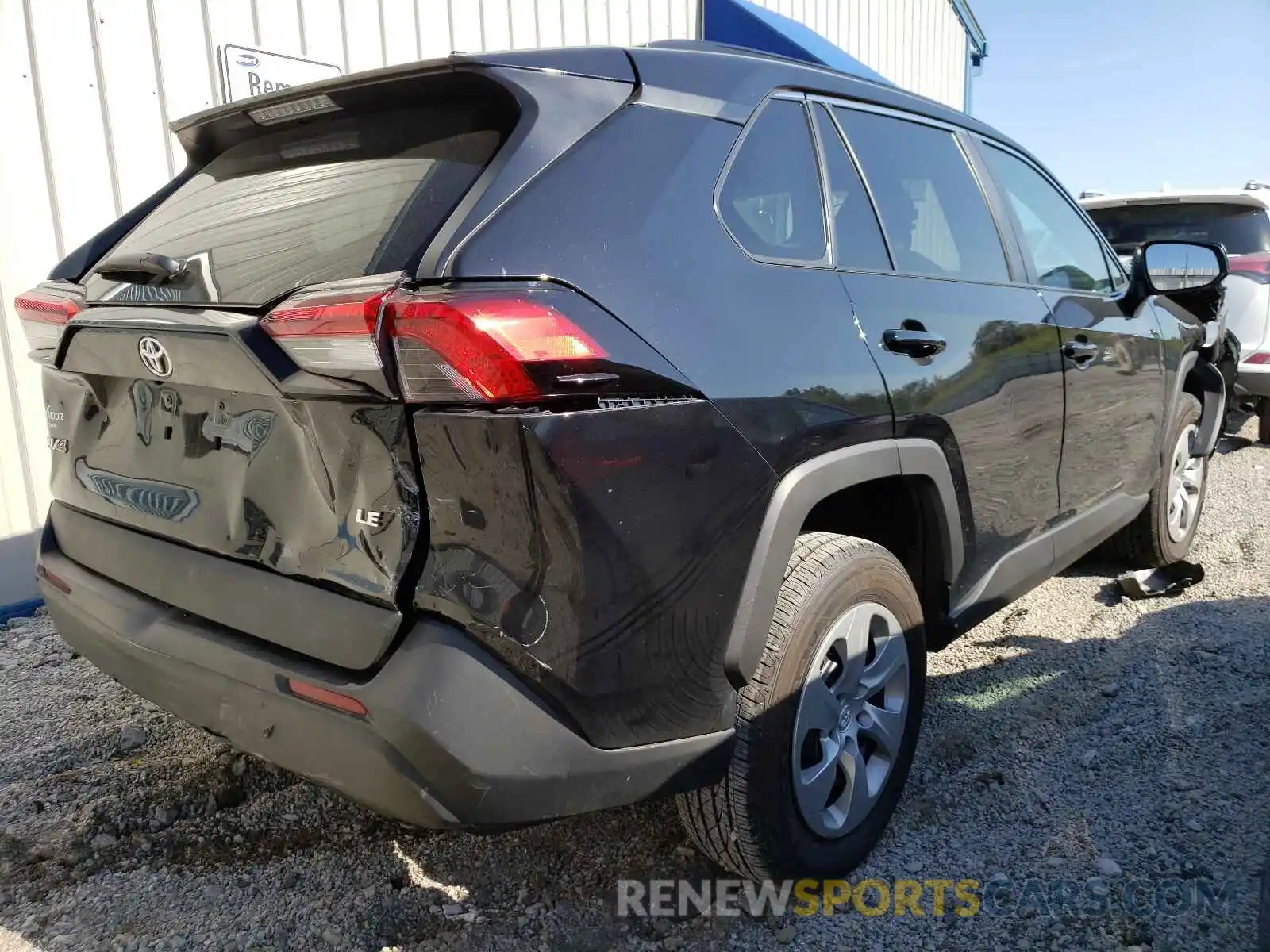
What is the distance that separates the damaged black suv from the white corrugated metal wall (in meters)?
1.93

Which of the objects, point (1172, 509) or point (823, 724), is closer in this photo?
point (823, 724)

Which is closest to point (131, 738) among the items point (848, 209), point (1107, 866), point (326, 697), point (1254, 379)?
point (326, 697)

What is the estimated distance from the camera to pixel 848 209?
2379 mm

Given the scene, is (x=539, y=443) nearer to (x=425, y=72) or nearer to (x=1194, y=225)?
(x=425, y=72)

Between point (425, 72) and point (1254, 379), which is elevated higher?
point (425, 72)

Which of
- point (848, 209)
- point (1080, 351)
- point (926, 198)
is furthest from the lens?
point (1080, 351)

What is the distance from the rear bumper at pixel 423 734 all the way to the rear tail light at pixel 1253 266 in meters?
6.31

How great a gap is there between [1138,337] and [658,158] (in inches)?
104

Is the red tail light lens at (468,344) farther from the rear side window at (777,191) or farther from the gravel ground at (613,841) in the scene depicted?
the gravel ground at (613,841)

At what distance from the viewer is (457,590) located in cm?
156

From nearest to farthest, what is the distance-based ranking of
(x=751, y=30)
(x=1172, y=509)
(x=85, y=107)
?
(x=85, y=107)
(x=1172, y=509)
(x=751, y=30)

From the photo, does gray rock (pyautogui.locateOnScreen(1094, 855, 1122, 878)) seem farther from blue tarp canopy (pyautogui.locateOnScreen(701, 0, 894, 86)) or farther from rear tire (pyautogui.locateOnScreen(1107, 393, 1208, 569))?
blue tarp canopy (pyautogui.locateOnScreen(701, 0, 894, 86))

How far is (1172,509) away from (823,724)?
313 cm

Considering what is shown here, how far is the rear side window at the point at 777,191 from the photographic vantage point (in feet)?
6.54
